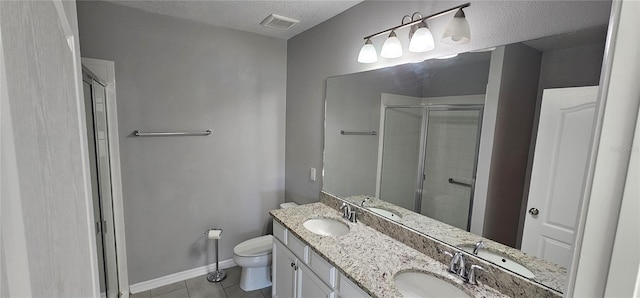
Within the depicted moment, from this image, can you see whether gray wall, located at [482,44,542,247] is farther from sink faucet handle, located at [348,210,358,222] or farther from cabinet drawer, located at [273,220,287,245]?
cabinet drawer, located at [273,220,287,245]

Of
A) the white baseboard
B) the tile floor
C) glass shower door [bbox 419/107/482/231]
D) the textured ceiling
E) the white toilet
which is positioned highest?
the textured ceiling

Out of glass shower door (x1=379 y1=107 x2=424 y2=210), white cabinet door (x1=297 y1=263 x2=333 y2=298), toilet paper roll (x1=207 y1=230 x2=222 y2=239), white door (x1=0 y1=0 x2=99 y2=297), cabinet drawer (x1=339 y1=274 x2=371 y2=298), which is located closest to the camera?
white door (x1=0 y1=0 x2=99 y2=297)

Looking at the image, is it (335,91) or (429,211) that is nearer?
(429,211)

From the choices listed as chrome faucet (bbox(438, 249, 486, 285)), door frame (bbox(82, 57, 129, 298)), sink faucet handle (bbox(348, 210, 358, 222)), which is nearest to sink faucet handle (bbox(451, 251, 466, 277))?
chrome faucet (bbox(438, 249, 486, 285))

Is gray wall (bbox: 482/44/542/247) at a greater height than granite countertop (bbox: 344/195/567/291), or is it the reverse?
gray wall (bbox: 482/44/542/247)

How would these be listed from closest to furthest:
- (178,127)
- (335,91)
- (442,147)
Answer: (442,147), (335,91), (178,127)

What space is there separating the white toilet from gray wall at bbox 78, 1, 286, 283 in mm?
362

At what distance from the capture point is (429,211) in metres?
1.55

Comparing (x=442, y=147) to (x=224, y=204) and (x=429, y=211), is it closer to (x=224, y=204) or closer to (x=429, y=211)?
(x=429, y=211)

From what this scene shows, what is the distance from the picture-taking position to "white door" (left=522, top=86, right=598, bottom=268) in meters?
1.00

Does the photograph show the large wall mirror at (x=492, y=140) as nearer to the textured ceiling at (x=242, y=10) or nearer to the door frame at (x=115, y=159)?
the textured ceiling at (x=242, y=10)

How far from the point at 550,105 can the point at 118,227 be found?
295cm

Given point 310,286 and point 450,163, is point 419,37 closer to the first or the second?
point 450,163

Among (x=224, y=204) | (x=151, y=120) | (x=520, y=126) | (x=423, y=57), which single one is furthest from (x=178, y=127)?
(x=520, y=126)
